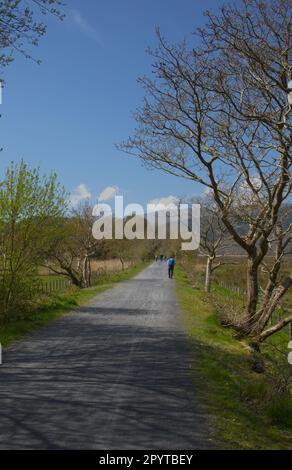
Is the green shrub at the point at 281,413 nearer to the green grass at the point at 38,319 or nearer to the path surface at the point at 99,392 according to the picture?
the path surface at the point at 99,392

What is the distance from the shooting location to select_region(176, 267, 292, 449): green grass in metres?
6.02

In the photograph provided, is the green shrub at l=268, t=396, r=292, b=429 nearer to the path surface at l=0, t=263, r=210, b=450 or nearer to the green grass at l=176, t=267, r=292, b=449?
the green grass at l=176, t=267, r=292, b=449

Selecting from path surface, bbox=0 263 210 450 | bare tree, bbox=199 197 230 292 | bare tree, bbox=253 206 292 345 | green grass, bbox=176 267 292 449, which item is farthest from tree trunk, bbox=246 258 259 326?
bare tree, bbox=199 197 230 292

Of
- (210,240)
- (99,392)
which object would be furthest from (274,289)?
(210,240)

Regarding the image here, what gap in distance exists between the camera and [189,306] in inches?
794

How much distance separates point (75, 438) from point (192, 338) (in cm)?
727

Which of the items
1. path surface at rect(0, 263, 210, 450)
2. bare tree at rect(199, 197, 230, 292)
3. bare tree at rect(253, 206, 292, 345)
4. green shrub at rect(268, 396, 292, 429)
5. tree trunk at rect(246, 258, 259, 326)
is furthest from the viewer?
bare tree at rect(199, 197, 230, 292)

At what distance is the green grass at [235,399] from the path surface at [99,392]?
0.27 metres

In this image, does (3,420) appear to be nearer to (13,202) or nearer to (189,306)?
(13,202)

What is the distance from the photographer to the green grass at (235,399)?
6016mm

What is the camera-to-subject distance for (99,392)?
24.3ft

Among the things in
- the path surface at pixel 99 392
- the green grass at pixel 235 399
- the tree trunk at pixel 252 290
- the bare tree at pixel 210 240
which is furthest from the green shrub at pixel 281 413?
the bare tree at pixel 210 240

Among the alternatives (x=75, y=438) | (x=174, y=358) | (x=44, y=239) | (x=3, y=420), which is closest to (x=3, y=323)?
(x=44, y=239)

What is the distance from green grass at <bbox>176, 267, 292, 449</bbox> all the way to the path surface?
0.89 feet
